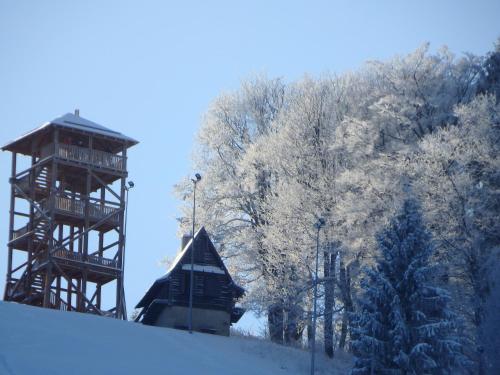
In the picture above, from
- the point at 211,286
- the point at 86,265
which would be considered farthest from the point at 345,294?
the point at 86,265

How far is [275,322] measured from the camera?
192ft

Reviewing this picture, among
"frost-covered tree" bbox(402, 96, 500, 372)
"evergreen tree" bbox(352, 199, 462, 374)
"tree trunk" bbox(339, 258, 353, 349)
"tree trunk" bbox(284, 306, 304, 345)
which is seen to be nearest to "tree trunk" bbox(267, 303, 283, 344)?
"tree trunk" bbox(284, 306, 304, 345)

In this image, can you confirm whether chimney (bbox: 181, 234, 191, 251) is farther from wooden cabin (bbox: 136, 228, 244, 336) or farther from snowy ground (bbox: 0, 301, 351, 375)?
snowy ground (bbox: 0, 301, 351, 375)

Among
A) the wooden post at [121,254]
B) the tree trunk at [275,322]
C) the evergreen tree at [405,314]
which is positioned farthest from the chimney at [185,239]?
the evergreen tree at [405,314]

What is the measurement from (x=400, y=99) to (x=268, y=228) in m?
8.65

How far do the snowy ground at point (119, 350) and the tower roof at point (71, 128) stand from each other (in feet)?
40.2

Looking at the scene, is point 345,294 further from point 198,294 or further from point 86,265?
point 86,265

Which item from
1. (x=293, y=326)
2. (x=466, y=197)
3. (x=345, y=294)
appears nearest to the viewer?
(x=466, y=197)

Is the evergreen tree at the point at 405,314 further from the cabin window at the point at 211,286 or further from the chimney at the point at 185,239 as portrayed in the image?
the chimney at the point at 185,239

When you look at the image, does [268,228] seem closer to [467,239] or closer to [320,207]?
Answer: [320,207]

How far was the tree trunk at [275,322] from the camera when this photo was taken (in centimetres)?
5791

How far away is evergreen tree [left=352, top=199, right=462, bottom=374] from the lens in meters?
43.2

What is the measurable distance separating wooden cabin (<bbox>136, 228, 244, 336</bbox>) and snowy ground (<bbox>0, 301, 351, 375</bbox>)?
3.62 m

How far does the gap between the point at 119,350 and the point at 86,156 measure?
1718 cm
